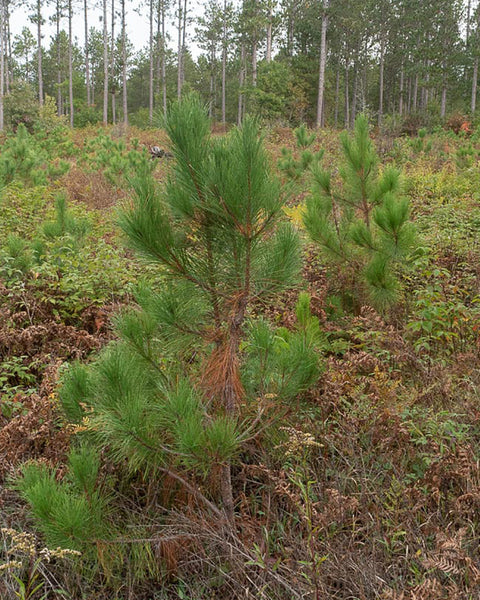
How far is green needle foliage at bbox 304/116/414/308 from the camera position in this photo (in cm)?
361

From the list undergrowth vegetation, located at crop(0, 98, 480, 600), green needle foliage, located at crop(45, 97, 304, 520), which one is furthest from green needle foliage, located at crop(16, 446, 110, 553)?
green needle foliage, located at crop(45, 97, 304, 520)

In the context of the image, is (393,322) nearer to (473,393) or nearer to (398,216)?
(398,216)

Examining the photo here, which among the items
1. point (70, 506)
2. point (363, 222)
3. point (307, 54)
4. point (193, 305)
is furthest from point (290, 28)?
point (70, 506)

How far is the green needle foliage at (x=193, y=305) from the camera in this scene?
1664mm

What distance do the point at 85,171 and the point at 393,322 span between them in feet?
28.3

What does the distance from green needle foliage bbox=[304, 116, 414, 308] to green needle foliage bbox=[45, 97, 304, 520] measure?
72.8 inches

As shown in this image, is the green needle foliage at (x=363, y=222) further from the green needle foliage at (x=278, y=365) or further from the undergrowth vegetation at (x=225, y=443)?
the green needle foliage at (x=278, y=365)

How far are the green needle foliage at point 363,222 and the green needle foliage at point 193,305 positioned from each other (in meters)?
1.85

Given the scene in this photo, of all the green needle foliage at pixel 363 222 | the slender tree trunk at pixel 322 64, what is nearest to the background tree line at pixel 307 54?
the slender tree trunk at pixel 322 64

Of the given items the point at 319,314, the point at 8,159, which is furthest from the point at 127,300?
the point at 8,159

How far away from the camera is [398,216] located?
137 inches

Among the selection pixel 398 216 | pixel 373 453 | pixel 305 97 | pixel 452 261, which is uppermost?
pixel 305 97

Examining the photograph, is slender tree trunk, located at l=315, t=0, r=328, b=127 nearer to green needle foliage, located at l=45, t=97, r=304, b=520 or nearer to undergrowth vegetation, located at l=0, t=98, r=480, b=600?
undergrowth vegetation, located at l=0, t=98, r=480, b=600

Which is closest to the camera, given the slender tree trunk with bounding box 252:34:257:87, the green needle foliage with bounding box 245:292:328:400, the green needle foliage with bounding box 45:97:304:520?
the green needle foliage with bounding box 45:97:304:520
